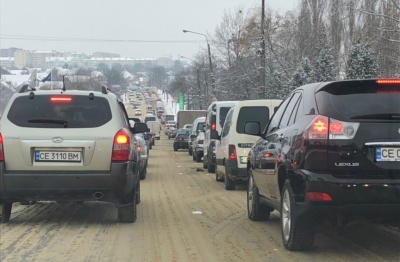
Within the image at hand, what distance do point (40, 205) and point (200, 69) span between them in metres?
67.8

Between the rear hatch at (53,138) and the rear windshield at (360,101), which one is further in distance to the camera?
the rear hatch at (53,138)

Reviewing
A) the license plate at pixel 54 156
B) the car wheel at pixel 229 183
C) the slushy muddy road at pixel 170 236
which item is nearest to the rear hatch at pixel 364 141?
the slushy muddy road at pixel 170 236

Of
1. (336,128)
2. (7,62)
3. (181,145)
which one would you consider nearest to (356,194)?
(336,128)

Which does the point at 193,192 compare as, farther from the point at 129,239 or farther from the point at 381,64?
the point at 381,64

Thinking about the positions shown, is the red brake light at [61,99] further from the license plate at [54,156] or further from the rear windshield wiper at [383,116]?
the rear windshield wiper at [383,116]

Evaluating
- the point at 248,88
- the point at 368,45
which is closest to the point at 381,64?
the point at 368,45

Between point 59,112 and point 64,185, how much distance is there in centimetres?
103

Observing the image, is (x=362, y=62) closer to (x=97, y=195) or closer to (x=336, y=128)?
(x=97, y=195)

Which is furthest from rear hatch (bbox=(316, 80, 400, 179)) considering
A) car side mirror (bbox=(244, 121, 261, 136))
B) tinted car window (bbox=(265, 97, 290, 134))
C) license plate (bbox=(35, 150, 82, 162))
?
license plate (bbox=(35, 150, 82, 162))

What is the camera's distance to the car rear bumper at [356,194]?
586 centimetres

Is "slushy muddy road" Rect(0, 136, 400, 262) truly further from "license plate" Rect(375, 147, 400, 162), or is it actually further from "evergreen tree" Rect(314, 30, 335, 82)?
"evergreen tree" Rect(314, 30, 335, 82)

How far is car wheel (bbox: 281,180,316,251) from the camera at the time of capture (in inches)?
253

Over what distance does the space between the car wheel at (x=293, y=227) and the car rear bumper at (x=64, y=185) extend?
2.33m

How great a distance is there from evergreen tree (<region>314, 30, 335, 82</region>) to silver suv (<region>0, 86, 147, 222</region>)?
3339cm
